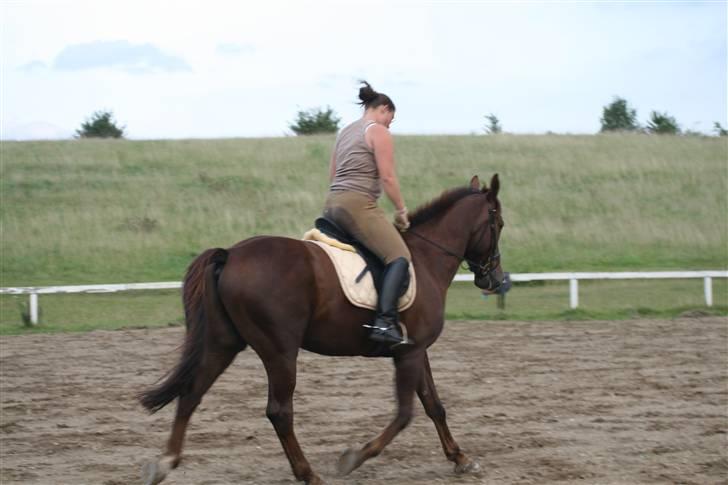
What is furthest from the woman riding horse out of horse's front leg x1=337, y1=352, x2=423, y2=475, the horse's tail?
the horse's tail

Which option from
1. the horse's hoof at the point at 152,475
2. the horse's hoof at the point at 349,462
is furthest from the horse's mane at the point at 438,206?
the horse's hoof at the point at 152,475

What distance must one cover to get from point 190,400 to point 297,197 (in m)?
27.9

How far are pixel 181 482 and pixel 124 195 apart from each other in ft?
95.8

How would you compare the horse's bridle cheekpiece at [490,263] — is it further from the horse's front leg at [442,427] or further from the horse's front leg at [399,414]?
the horse's front leg at [399,414]

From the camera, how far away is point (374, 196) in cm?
763

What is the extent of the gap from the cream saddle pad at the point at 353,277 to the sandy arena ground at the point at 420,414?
1362mm

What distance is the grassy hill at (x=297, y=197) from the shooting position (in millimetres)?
27797

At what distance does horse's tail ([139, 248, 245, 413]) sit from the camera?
280 inches

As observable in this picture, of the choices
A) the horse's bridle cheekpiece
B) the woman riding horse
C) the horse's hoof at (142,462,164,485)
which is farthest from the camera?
the horse's bridle cheekpiece

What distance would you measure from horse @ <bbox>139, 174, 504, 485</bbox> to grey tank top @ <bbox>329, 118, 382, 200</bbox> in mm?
592

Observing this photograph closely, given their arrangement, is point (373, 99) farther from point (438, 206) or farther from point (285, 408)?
point (285, 408)

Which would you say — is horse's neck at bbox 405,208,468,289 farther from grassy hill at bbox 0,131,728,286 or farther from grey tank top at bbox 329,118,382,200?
grassy hill at bbox 0,131,728,286

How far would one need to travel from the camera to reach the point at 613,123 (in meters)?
58.7

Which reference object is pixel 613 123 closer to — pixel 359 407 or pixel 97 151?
pixel 97 151
